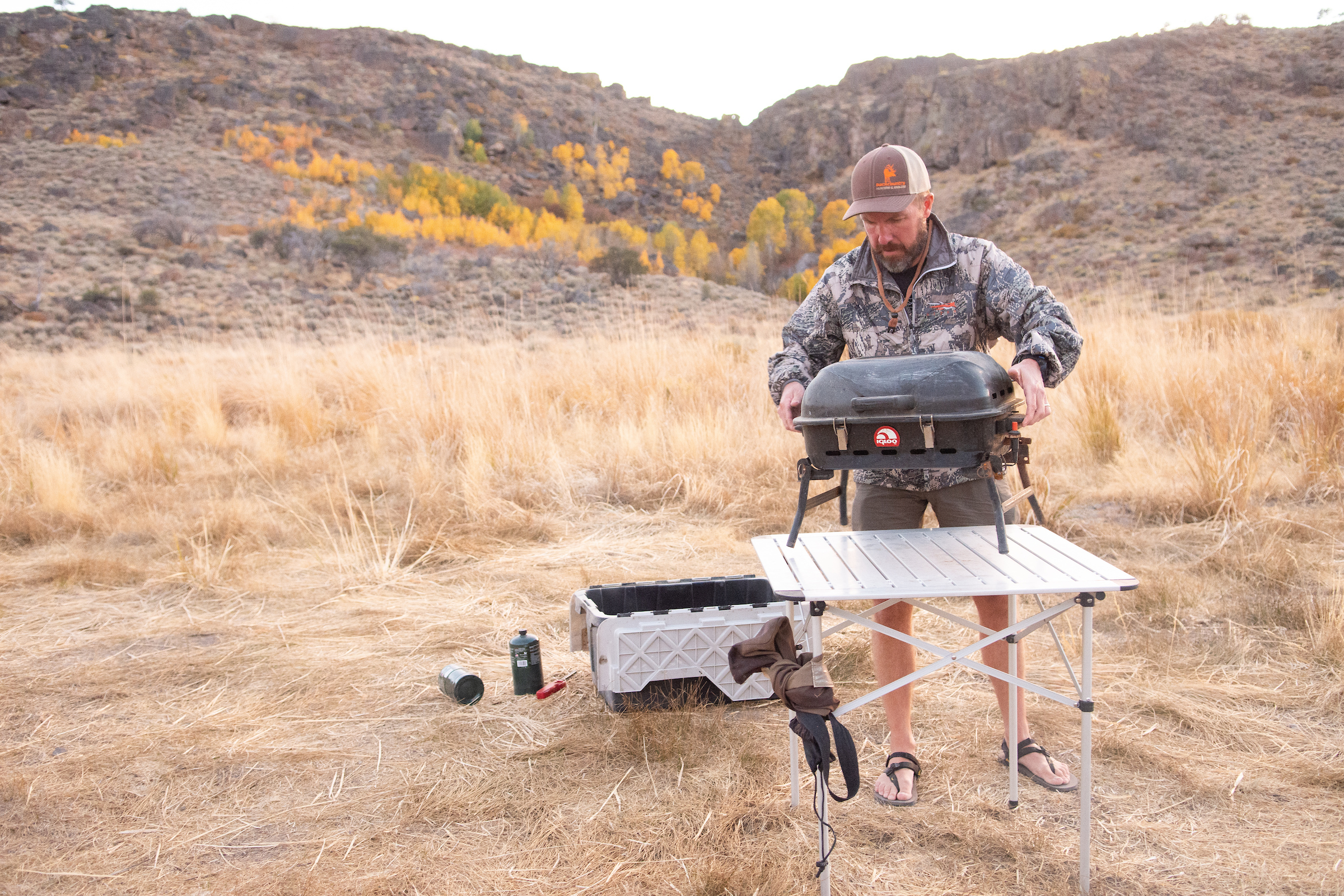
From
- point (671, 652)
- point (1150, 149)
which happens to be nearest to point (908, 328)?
point (671, 652)

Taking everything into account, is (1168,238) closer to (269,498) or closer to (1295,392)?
(1295,392)

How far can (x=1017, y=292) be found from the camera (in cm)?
200

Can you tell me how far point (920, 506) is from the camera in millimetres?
2234

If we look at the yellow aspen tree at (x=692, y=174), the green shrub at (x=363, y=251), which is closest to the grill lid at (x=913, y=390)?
the green shrub at (x=363, y=251)

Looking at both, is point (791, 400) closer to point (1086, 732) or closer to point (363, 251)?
point (1086, 732)

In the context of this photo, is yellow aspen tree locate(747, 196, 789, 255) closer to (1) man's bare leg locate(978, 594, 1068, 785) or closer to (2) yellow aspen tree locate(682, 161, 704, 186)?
(2) yellow aspen tree locate(682, 161, 704, 186)

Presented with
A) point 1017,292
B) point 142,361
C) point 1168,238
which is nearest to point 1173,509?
point 1017,292

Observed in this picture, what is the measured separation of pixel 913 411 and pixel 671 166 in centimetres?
6622

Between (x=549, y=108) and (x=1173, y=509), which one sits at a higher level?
(x=549, y=108)

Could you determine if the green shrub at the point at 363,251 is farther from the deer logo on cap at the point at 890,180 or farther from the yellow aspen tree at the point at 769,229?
the yellow aspen tree at the point at 769,229

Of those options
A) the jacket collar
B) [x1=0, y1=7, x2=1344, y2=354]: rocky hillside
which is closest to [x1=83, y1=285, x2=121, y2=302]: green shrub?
[x1=0, y1=7, x2=1344, y2=354]: rocky hillside

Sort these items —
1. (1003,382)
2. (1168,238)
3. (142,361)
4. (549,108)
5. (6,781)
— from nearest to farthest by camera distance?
1. (1003,382)
2. (6,781)
3. (142,361)
4. (1168,238)
5. (549,108)

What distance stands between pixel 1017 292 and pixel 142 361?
11370 mm

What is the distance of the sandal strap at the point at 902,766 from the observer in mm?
2230
